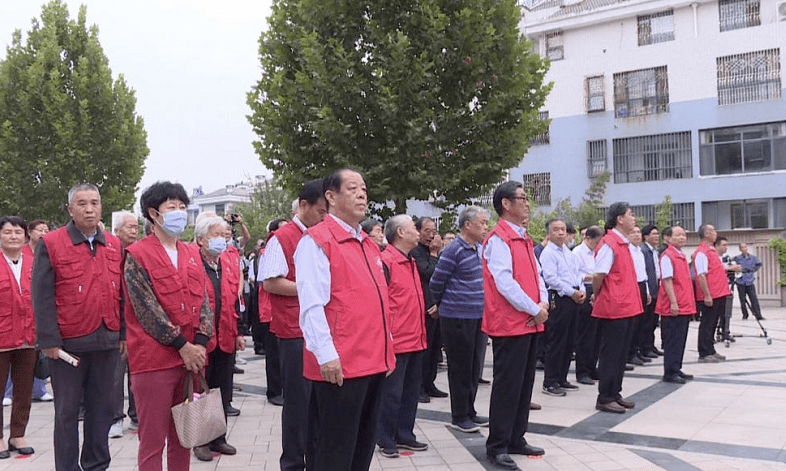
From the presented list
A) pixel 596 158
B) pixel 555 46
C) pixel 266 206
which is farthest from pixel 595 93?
pixel 266 206

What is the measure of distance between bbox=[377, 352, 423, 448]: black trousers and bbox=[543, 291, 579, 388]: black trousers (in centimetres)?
285

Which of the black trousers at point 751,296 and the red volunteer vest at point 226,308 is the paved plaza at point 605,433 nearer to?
the red volunteer vest at point 226,308

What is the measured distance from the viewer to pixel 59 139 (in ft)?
67.4

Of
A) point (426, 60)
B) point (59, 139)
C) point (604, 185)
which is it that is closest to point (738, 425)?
point (426, 60)

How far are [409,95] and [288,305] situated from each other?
6.71 m

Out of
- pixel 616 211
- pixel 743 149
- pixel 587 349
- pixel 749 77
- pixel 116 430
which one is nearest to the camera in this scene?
pixel 116 430

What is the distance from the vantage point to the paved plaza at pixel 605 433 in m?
5.67

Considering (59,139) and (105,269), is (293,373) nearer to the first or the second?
(105,269)

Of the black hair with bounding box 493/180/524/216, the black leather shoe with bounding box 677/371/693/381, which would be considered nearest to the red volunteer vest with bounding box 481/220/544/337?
the black hair with bounding box 493/180/524/216

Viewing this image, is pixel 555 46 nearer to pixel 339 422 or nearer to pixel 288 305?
pixel 288 305

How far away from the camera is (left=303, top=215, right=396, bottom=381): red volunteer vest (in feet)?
12.1

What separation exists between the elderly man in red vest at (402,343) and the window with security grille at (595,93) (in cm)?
2762

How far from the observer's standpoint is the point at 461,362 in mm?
6789

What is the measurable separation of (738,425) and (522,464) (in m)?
2.60
